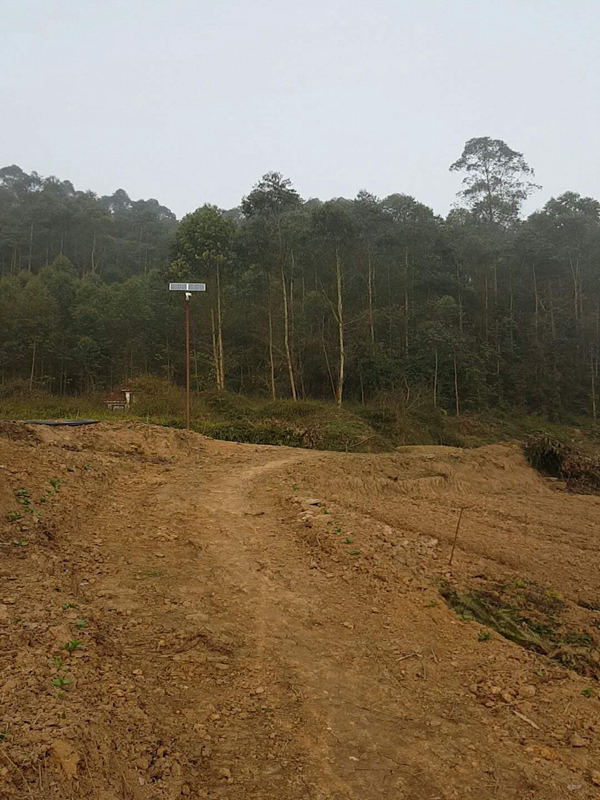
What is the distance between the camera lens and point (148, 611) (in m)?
4.69

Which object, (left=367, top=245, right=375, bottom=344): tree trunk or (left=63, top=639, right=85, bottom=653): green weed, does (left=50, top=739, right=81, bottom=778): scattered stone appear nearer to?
(left=63, top=639, right=85, bottom=653): green weed

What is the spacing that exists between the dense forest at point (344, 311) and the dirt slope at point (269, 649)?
16301 mm

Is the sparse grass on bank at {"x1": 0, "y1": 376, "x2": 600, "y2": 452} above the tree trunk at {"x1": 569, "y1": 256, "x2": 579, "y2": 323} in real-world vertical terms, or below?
below

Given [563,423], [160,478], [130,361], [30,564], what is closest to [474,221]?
[563,423]

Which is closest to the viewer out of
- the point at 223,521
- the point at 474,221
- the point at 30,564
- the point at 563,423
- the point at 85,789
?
the point at 85,789

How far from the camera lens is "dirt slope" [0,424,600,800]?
2.94 metres

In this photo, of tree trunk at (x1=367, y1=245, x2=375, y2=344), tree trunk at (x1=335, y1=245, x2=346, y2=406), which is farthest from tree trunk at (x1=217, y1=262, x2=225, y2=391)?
tree trunk at (x1=367, y1=245, x2=375, y2=344)

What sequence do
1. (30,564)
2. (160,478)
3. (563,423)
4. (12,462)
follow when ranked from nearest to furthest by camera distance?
(30,564), (12,462), (160,478), (563,423)

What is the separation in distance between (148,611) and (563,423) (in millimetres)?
25500

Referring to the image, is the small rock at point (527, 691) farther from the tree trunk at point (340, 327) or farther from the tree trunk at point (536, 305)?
the tree trunk at point (536, 305)

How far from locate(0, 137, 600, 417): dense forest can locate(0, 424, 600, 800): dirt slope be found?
53.5 feet

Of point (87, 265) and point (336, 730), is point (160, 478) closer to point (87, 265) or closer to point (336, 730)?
point (336, 730)

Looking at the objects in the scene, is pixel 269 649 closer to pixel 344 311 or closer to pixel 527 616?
pixel 527 616

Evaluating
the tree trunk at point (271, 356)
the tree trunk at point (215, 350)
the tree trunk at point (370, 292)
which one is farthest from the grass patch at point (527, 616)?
the tree trunk at point (370, 292)
